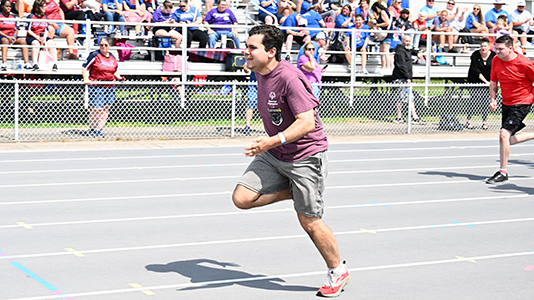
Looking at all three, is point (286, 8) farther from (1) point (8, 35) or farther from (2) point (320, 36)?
(1) point (8, 35)

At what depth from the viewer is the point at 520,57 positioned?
10.1 meters

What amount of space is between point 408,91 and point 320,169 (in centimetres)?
1127

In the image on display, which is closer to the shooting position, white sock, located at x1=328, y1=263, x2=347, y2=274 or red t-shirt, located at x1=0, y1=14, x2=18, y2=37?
white sock, located at x1=328, y1=263, x2=347, y2=274

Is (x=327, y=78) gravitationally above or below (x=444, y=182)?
above

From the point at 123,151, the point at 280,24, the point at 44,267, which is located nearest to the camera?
the point at 44,267

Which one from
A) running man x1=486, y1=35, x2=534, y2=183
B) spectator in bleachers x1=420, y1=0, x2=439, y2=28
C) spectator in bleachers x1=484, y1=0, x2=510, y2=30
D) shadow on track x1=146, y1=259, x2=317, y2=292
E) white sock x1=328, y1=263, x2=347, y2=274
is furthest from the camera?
spectator in bleachers x1=484, y1=0, x2=510, y2=30

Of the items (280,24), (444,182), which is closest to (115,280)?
(444,182)

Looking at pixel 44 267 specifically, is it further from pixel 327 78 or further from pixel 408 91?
pixel 327 78

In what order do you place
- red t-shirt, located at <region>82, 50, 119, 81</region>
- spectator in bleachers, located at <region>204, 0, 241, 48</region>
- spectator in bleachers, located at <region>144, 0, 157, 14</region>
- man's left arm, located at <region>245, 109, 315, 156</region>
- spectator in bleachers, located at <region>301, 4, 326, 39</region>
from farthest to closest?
spectator in bleachers, located at <region>144, 0, 157, 14</region>
spectator in bleachers, located at <region>301, 4, 326, 39</region>
spectator in bleachers, located at <region>204, 0, 241, 48</region>
red t-shirt, located at <region>82, 50, 119, 81</region>
man's left arm, located at <region>245, 109, 315, 156</region>

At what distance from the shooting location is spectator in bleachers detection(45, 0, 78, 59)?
14961 millimetres

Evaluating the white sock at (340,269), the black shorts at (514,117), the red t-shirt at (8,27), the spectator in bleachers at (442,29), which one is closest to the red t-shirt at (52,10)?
the red t-shirt at (8,27)

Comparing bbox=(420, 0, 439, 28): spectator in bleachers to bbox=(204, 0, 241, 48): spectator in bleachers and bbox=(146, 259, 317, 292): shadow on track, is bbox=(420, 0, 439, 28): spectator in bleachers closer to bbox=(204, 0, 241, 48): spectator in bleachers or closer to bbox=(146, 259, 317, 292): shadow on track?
bbox=(204, 0, 241, 48): spectator in bleachers

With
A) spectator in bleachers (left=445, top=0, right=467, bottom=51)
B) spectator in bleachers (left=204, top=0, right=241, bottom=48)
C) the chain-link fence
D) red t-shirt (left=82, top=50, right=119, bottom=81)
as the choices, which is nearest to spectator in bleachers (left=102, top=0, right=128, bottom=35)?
the chain-link fence

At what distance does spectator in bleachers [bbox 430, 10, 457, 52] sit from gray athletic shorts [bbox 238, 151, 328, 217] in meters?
15.1
